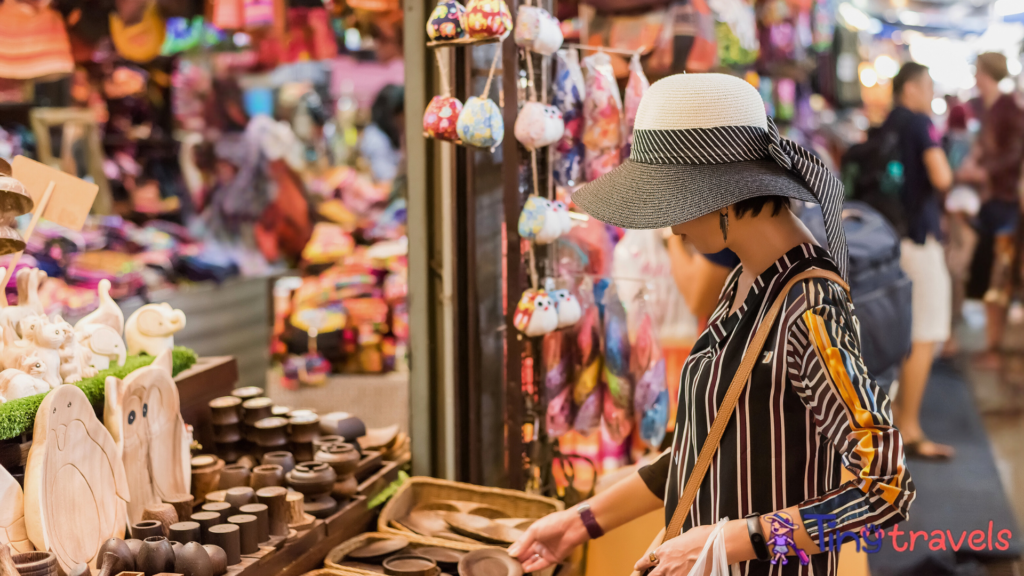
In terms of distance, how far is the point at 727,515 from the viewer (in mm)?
1417

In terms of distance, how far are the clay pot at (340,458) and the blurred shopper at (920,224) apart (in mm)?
3482

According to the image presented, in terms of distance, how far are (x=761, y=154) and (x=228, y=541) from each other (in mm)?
1163

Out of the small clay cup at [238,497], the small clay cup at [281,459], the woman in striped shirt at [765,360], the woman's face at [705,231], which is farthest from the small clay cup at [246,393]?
the woman's face at [705,231]

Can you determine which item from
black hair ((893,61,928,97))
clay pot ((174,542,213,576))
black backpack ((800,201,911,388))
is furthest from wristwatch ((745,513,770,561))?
black hair ((893,61,928,97))

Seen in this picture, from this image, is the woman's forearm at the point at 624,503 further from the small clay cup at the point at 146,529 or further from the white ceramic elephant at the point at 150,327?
the white ceramic elephant at the point at 150,327

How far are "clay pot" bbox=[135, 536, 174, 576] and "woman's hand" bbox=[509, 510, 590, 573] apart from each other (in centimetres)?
65

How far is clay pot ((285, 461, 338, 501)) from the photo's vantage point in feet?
6.48

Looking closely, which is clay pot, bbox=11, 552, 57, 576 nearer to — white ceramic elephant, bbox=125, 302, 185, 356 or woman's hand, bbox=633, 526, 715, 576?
white ceramic elephant, bbox=125, 302, 185, 356

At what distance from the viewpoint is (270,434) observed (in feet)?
7.03

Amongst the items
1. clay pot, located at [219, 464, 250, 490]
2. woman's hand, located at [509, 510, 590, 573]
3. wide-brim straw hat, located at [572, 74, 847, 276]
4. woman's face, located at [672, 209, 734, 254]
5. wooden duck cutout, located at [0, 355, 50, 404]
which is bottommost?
woman's hand, located at [509, 510, 590, 573]

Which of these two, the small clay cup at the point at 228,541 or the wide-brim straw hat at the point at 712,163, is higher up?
the wide-brim straw hat at the point at 712,163

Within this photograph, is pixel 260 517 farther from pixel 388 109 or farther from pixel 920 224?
pixel 388 109

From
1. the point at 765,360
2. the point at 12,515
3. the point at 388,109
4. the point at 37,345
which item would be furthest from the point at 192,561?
the point at 388,109

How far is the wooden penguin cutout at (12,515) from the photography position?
1443 millimetres
